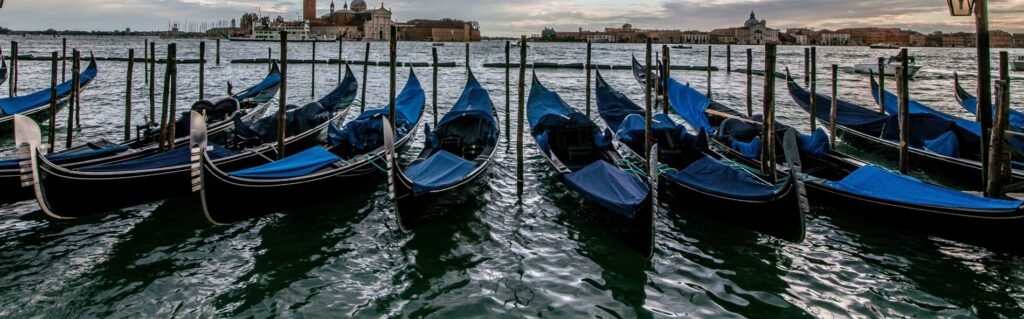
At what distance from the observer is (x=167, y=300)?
439 cm

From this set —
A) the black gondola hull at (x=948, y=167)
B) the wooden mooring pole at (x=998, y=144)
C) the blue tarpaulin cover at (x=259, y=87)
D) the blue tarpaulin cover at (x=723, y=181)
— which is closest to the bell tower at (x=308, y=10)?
the blue tarpaulin cover at (x=259, y=87)

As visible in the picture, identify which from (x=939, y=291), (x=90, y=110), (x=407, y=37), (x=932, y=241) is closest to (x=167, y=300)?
(x=939, y=291)

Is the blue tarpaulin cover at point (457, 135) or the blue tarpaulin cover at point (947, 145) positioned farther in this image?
the blue tarpaulin cover at point (947, 145)

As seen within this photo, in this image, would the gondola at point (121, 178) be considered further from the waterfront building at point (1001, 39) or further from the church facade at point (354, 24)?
the waterfront building at point (1001, 39)

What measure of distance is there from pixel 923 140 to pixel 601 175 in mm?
5861

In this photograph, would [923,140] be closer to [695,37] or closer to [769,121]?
[769,121]

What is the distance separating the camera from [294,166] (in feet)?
20.0

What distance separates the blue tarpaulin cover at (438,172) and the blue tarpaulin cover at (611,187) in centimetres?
111

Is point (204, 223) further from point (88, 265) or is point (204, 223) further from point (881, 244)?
point (881, 244)

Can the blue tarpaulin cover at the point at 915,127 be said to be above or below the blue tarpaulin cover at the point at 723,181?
above

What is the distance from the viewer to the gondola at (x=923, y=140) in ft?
25.1

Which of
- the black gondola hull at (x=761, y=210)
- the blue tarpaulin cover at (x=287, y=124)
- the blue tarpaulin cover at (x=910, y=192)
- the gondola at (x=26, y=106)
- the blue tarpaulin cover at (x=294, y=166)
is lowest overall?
the black gondola hull at (x=761, y=210)

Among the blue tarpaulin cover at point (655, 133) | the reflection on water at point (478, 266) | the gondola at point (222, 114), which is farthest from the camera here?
the gondola at point (222, 114)

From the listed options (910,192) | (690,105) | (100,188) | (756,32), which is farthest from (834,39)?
(100,188)
